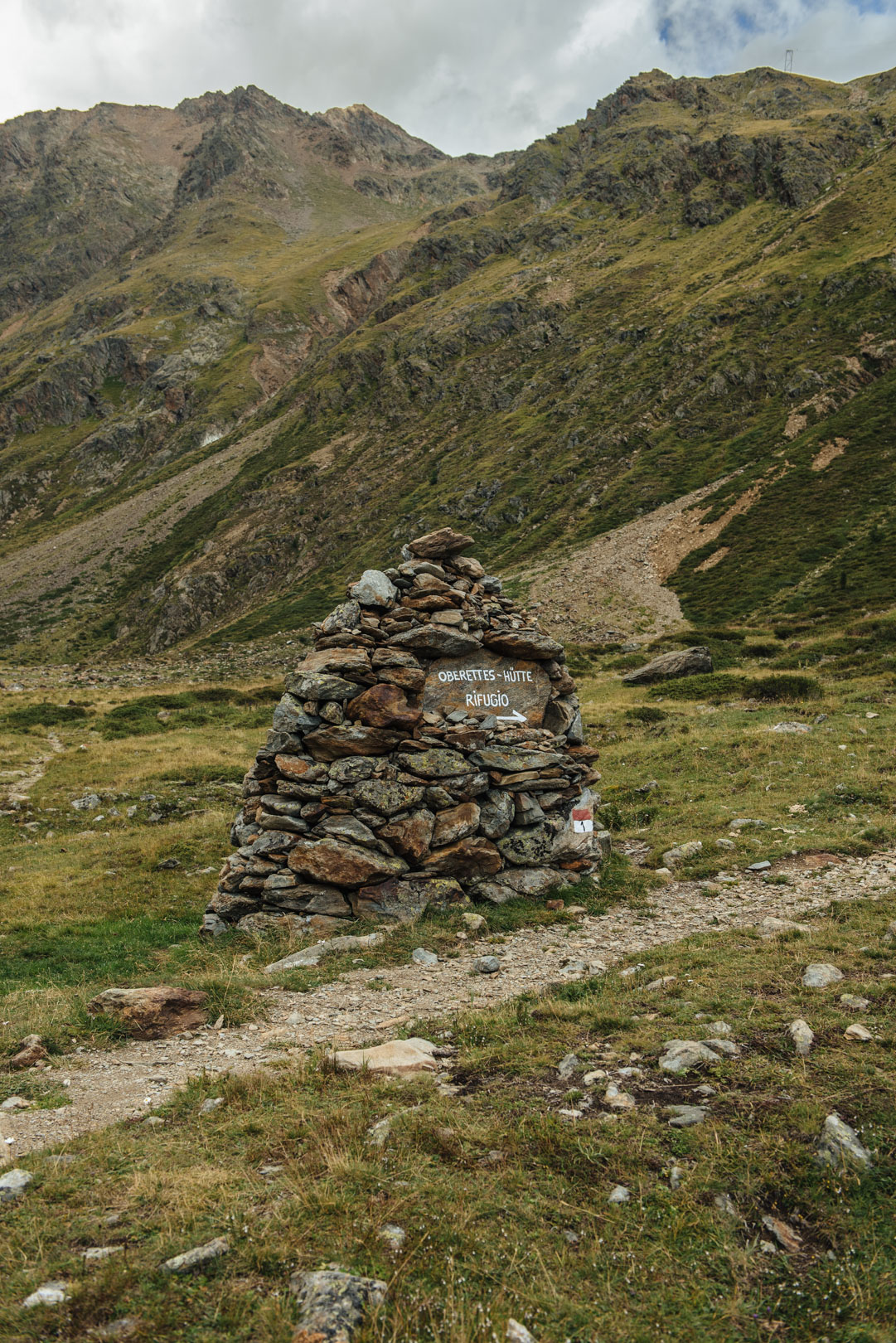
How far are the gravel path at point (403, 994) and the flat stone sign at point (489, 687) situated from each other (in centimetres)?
484

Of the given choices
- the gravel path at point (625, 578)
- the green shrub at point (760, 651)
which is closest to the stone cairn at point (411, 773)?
the green shrub at point (760, 651)

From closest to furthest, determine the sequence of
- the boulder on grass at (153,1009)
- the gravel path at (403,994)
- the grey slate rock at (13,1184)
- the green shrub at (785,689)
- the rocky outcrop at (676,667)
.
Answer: the grey slate rock at (13,1184) < the gravel path at (403,994) < the boulder on grass at (153,1009) < the green shrub at (785,689) < the rocky outcrop at (676,667)

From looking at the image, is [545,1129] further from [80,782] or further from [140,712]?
[140,712]

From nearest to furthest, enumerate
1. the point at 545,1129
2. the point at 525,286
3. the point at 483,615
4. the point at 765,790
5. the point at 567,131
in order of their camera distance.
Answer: the point at 545,1129 → the point at 483,615 → the point at 765,790 → the point at 525,286 → the point at 567,131

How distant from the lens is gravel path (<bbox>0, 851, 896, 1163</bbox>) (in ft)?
23.7

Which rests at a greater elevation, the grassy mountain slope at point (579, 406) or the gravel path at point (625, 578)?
the grassy mountain slope at point (579, 406)

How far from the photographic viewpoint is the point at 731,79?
536 ft

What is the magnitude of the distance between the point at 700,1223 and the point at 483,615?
474 inches

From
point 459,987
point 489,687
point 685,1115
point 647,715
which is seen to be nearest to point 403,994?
point 459,987

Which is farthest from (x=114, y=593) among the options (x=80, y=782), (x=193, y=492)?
(x=80, y=782)

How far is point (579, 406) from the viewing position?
95.4m

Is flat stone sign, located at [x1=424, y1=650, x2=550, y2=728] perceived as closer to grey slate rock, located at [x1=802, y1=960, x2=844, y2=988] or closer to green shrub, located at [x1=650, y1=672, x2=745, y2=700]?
grey slate rock, located at [x1=802, y1=960, x2=844, y2=988]

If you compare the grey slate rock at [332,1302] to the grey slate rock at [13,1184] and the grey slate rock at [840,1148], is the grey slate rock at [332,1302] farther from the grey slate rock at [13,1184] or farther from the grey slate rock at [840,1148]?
the grey slate rock at [840,1148]

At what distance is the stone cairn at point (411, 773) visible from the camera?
1292 centimetres
